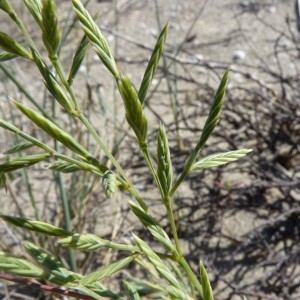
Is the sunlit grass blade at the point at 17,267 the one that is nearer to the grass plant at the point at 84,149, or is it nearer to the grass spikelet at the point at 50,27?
the grass plant at the point at 84,149

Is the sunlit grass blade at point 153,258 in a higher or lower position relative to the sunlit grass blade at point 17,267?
higher

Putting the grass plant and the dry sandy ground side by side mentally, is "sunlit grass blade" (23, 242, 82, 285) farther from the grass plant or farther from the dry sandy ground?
the dry sandy ground

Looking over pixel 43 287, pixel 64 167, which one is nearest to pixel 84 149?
pixel 64 167

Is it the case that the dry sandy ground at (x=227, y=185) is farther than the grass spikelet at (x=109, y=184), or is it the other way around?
the dry sandy ground at (x=227, y=185)

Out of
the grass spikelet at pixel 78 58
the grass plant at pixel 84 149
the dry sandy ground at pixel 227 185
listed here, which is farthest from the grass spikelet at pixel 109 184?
the dry sandy ground at pixel 227 185

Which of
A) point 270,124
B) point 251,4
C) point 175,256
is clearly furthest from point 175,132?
point 175,256

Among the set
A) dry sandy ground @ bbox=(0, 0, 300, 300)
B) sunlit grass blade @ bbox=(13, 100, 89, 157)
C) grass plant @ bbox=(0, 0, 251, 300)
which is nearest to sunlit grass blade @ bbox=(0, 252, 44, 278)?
grass plant @ bbox=(0, 0, 251, 300)
